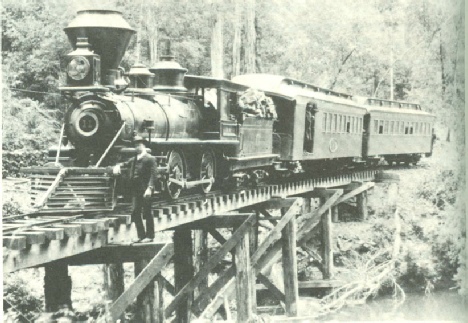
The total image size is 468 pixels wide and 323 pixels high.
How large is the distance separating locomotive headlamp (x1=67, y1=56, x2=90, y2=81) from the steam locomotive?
0.02 meters

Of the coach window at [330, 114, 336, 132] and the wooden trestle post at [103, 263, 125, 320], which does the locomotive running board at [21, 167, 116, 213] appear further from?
the coach window at [330, 114, 336, 132]

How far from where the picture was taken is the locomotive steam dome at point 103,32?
32.0ft

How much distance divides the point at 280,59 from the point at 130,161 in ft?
48.2

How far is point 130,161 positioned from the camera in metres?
9.26

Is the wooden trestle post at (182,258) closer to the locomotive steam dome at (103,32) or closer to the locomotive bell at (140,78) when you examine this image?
the locomotive bell at (140,78)

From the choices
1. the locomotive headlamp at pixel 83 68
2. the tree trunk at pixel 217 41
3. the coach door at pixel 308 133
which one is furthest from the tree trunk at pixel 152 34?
the locomotive headlamp at pixel 83 68

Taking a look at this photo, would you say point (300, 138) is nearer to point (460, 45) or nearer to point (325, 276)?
point (325, 276)

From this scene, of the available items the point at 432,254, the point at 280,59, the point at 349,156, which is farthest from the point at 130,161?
the point at 280,59

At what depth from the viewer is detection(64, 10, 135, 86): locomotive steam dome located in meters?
9.77

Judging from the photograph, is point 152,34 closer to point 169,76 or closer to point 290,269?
point 169,76

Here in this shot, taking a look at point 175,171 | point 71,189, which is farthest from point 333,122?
point 71,189

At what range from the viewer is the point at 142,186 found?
29.0ft

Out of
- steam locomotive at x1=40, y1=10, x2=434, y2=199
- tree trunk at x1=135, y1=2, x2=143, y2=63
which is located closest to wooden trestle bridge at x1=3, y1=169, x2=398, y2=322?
steam locomotive at x1=40, y1=10, x2=434, y2=199

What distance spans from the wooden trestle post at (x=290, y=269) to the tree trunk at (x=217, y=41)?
606 cm
